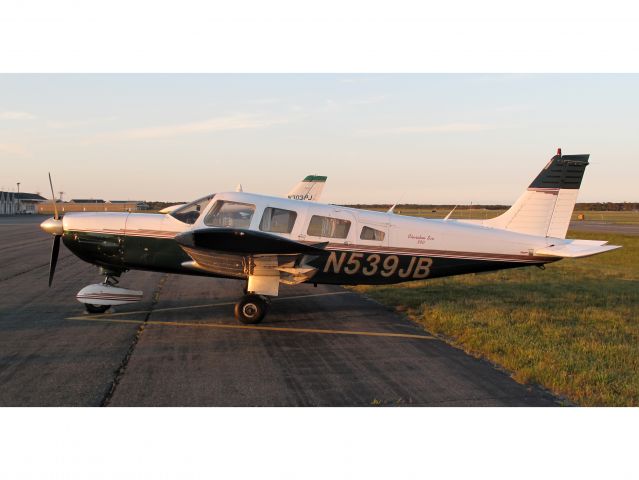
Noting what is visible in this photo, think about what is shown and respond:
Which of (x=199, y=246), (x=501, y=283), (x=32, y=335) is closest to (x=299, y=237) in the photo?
(x=199, y=246)

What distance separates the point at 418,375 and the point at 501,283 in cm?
934

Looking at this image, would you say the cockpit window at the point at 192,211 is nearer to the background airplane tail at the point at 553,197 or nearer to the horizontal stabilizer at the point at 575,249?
the background airplane tail at the point at 553,197

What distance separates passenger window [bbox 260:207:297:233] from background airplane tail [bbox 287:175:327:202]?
75.0 feet

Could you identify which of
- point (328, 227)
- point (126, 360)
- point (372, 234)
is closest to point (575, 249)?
point (372, 234)

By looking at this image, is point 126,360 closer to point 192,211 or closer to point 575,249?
point 192,211

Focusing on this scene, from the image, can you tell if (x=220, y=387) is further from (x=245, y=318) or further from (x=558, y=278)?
(x=558, y=278)

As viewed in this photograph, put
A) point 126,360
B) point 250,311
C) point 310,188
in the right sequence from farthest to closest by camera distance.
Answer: point 310,188 < point 250,311 < point 126,360

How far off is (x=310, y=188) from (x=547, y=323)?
81.3ft

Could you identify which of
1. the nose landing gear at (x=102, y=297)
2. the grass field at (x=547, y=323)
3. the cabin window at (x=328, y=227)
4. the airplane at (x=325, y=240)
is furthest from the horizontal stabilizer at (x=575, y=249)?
the nose landing gear at (x=102, y=297)

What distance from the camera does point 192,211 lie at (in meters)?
9.59

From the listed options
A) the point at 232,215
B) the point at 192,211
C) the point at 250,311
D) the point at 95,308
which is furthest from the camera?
the point at 192,211

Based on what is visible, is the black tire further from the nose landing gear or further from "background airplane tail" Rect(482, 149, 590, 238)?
"background airplane tail" Rect(482, 149, 590, 238)

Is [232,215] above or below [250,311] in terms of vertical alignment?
above

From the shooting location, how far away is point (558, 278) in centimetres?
1586
